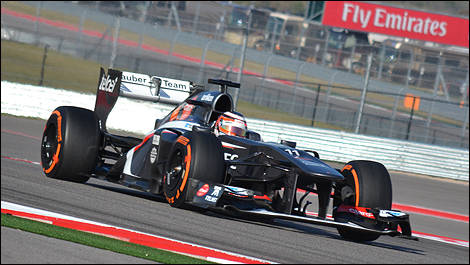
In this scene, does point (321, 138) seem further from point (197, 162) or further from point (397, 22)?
point (397, 22)

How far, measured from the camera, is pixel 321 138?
18.3 metres

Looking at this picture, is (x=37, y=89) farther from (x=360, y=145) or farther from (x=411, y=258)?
(x=411, y=258)

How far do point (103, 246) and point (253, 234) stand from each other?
2132 mm

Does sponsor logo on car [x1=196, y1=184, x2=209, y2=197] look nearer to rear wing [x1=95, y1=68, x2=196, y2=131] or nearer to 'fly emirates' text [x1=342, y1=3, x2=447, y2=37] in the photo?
rear wing [x1=95, y1=68, x2=196, y2=131]

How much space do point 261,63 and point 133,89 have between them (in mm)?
12059

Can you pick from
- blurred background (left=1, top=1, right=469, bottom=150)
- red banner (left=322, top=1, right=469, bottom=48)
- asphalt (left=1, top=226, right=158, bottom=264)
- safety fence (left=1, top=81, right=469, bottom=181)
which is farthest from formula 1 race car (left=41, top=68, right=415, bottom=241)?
red banner (left=322, top=1, right=469, bottom=48)

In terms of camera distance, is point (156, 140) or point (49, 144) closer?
point (156, 140)

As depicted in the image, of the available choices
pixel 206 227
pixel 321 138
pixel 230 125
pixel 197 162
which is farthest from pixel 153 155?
pixel 321 138

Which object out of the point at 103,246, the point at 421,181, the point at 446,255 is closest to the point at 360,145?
the point at 421,181

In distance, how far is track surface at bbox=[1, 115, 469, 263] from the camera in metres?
6.67

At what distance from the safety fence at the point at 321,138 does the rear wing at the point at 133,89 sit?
25.4 ft

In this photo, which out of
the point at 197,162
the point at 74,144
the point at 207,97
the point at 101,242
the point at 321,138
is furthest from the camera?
the point at 321,138

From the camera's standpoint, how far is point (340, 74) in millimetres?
21547

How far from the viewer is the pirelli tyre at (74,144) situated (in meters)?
8.79
